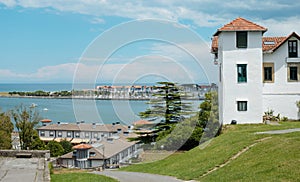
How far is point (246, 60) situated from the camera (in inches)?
1034

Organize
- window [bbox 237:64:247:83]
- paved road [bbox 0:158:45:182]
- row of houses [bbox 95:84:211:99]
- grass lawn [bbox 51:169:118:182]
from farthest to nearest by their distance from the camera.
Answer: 1. window [bbox 237:64:247:83]
2. row of houses [bbox 95:84:211:99]
3. grass lawn [bbox 51:169:118:182]
4. paved road [bbox 0:158:45:182]

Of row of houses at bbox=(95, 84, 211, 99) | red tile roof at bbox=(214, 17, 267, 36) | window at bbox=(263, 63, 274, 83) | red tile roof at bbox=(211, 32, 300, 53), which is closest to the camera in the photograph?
row of houses at bbox=(95, 84, 211, 99)

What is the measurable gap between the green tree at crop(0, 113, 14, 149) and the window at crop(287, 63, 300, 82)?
28315mm

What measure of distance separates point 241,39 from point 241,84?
320 cm

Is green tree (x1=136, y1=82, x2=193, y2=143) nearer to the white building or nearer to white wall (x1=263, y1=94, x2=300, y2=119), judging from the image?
the white building

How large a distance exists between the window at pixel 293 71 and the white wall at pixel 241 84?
2.77m

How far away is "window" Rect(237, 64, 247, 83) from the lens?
2634cm

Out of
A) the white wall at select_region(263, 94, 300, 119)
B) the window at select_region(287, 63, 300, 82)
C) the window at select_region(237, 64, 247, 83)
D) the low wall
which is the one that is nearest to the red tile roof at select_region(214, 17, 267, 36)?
the window at select_region(237, 64, 247, 83)

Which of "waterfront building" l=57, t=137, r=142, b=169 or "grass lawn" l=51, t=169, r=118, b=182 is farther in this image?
"waterfront building" l=57, t=137, r=142, b=169

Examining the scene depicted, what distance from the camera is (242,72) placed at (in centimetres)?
2634

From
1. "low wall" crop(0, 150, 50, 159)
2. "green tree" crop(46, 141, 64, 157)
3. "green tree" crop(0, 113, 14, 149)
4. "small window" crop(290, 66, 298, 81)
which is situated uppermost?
"small window" crop(290, 66, 298, 81)

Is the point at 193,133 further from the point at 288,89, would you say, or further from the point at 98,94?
the point at 98,94

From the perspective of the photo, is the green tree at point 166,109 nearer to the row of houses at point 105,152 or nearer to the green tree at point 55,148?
the row of houses at point 105,152

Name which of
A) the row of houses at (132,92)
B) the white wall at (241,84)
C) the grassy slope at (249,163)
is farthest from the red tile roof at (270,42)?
the grassy slope at (249,163)
